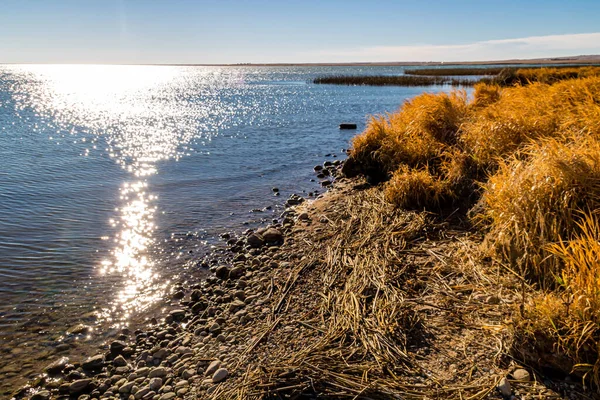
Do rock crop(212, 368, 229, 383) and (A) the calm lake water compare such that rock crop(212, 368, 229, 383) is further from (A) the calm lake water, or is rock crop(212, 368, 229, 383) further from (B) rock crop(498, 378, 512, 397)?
(B) rock crop(498, 378, 512, 397)

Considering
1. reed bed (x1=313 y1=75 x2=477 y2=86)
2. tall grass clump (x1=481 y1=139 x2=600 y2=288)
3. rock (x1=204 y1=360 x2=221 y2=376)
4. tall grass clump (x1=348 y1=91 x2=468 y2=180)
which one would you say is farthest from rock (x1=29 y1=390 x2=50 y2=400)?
reed bed (x1=313 y1=75 x2=477 y2=86)

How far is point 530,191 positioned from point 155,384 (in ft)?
19.1

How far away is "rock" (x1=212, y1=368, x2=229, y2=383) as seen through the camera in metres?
4.30

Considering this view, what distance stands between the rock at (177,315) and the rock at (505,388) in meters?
4.75

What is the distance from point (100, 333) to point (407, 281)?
194 inches

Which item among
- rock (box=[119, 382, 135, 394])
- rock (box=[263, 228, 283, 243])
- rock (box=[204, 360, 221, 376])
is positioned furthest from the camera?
rock (box=[263, 228, 283, 243])

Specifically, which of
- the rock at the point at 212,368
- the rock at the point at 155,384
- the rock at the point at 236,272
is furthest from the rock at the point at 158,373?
the rock at the point at 236,272

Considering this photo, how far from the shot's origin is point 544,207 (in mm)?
5285

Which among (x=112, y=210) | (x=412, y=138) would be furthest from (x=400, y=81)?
(x=112, y=210)

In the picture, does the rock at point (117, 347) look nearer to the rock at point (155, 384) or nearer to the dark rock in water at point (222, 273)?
the rock at point (155, 384)

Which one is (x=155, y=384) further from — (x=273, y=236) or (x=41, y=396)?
(x=273, y=236)

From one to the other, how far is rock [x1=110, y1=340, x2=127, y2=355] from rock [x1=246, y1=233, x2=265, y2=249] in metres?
3.71

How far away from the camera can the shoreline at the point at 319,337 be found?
3.82 metres

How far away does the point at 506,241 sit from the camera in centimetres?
546
